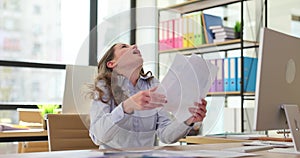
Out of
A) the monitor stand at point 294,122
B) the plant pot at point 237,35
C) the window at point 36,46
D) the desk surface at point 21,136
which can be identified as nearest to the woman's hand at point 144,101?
the monitor stand at point 294,122

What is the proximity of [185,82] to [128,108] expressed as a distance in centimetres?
21

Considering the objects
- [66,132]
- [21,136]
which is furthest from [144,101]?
[21,136]

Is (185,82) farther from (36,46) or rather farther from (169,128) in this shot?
(36,46)

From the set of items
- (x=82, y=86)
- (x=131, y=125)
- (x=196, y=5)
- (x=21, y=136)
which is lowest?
(x=21, y=136)

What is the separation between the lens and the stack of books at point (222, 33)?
3.74 m

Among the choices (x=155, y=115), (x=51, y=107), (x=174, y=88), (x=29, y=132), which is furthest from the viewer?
(x=51, y=107)

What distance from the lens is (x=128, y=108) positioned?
57.4 inches

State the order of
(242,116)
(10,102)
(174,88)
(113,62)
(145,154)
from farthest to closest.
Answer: (10,102) < (242,116) < (113,62) < (174,88) < (145,154)

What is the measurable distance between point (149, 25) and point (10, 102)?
3282 millimetres

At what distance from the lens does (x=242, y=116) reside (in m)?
3.61

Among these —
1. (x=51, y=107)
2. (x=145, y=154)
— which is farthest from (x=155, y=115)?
(x=51, y=107)

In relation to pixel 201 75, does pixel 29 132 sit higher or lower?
lower

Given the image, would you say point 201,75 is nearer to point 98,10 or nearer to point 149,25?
point 149,25

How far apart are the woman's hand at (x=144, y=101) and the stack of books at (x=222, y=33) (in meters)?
2.41
